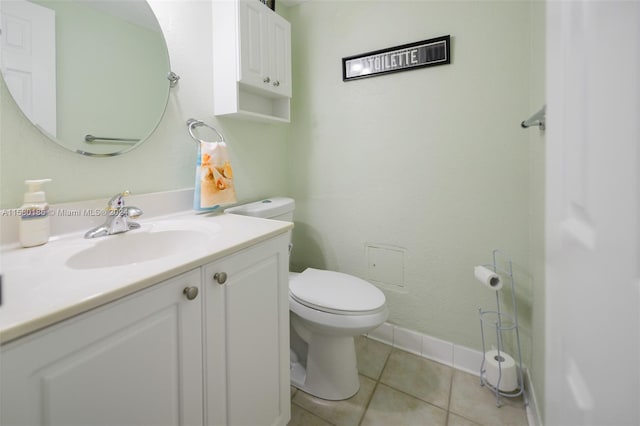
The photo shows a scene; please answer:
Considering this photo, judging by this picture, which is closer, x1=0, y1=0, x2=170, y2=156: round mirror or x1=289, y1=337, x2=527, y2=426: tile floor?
x1=0, y1=0, x2=170, y2=156: round mirror

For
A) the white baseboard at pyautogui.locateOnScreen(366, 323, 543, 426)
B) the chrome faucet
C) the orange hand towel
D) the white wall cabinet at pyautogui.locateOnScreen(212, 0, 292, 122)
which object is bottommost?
the white baseboard at pyautogui.locateOnScreen(366, 323, 543, 426)

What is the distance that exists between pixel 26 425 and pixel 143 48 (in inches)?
46.4

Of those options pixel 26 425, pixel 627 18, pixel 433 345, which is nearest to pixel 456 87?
pixel 627 18

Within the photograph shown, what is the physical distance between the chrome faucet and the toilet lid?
727 mm

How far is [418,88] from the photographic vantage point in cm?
152

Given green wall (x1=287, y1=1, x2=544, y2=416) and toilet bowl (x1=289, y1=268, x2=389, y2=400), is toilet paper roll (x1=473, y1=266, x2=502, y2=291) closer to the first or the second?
green wall (x1=287, y1=1, x2=544, y2=416)

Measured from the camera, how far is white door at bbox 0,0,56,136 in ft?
2.63

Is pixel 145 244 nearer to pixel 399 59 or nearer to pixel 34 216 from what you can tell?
pixel 34 216

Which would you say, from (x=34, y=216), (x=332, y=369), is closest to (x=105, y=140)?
(x=34, y=216)

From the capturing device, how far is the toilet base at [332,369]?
1337 millimetres

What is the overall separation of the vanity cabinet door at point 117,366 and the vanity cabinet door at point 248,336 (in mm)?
45

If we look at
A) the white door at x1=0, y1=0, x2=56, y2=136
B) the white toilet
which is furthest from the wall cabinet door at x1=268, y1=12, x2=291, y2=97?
the white door at x1=0, y1=0, x2=56, y2=136

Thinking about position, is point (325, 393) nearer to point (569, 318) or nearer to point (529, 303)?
point (529, 303)

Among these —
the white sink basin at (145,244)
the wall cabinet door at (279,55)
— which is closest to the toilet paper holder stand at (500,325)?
the white sink basin at (145,244)
